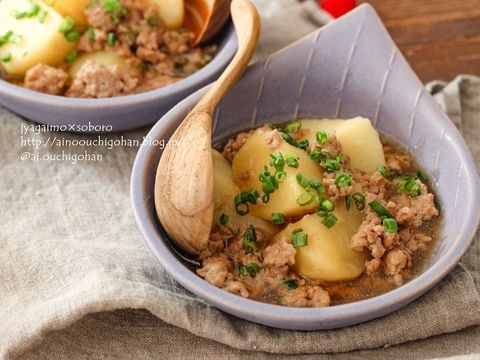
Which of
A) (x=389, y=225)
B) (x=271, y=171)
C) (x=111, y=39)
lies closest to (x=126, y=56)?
(x=111, y=39)

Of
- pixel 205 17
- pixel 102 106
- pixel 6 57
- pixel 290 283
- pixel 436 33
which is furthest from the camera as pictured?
pixel 436 33

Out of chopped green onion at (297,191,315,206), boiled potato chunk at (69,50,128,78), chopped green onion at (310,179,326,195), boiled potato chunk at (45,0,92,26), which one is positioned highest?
boiled potato chunk at (45,0,92,26)

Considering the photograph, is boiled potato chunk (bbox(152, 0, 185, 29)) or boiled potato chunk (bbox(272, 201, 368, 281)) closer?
boiled potato chunk (bbox(272, 201, 368, 281))

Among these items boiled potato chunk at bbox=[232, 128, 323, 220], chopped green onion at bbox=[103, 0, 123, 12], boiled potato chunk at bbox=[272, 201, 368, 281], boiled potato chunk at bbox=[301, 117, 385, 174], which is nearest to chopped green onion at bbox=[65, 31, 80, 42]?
chopped green onion at bbox=[103, 0, 123, 12]

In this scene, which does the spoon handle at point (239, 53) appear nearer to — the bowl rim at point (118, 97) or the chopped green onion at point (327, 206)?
the bowl rim at point (118, 97)

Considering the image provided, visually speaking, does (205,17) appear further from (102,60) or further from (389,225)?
(389,225)

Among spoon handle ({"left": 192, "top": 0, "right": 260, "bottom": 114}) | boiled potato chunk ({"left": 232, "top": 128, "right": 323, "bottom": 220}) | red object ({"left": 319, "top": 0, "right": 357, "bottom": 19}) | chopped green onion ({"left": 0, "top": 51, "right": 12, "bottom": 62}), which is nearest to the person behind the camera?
boiled potato chunk ({"left": 232, "top": 128, "right": 323, "bottom": 220})

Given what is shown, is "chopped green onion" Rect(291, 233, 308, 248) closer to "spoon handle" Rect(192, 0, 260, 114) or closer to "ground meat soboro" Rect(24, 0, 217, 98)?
"spoon handle" Rect(192, 0, 260, 114)

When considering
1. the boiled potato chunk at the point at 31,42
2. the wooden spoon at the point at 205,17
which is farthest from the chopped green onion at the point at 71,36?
the wooden spoon at the point at 205,17

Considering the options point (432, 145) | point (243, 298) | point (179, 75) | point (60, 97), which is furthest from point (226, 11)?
point (243, 298)

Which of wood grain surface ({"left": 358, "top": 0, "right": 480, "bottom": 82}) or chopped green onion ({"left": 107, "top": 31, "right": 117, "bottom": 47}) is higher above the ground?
chopped green onion ({"left": 107, "top": 31, "right": 117, "bottom": 47})
